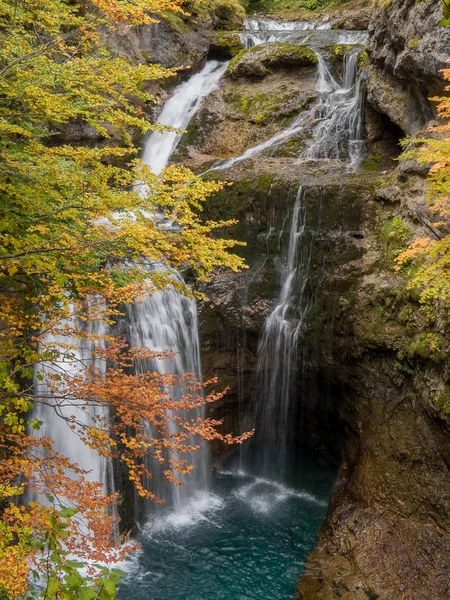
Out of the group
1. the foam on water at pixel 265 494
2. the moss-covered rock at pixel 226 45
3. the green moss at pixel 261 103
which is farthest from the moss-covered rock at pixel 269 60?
the foam on water at pixel 265 494

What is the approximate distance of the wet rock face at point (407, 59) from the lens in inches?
381

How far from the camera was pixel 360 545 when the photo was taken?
852 cm

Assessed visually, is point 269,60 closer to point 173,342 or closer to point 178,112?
point 178,112

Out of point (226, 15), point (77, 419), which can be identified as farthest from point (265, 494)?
point (226, 15)

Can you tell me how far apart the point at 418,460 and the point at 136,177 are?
22.6ft

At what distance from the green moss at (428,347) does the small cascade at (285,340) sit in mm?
2738

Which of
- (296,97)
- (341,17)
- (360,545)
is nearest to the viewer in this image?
(360,545)

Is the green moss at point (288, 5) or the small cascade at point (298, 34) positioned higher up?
the green moss at point (288, 5)

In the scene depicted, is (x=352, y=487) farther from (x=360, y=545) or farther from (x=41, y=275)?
(x=41, y=275)

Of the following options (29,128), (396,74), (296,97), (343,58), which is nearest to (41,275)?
(29,128)

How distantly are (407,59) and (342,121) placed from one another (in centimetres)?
342

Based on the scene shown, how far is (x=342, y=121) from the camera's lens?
13742mm

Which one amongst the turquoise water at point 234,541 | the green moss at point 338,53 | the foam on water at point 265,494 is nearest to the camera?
the turquoise water at point 234,541

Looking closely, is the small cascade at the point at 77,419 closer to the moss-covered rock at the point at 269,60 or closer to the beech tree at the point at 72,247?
the beech tree at the point at 72,247
